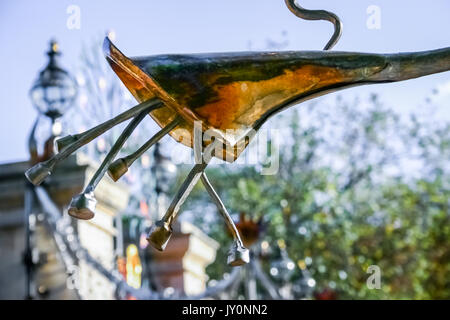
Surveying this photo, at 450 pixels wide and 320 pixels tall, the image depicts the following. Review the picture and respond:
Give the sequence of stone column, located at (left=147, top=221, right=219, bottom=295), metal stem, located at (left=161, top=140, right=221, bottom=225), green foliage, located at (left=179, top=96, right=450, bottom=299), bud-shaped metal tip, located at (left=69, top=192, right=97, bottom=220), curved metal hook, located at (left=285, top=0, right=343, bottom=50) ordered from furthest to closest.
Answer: green foliage, located at (left=179, top=96, right=450, bottom=299), stone column, located at (left=147, top=221, right=219, bottom=295), curved metal hook, located at (left=285, top=0, right=343, bottom=50), metal stem, located at (left=161, top=140, right=221, bottom=225), bud-shaped metal tip, located at (left=69, top=192, right=97, bottom=220)

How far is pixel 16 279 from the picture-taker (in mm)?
6113

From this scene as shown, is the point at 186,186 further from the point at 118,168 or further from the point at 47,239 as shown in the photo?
the point at 47,239

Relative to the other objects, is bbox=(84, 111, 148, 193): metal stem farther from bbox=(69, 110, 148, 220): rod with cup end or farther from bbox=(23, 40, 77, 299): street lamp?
bbox=(23, 40, 77, 299): street lamp

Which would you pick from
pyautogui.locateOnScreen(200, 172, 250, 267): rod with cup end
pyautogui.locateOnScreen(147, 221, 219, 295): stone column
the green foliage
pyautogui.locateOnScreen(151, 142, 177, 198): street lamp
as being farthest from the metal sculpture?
the green foliage

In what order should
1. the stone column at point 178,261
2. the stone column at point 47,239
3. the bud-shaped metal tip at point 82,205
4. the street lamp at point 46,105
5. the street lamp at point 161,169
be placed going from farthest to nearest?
the stone column at point 178,261 → the street lamp at point 161,169 → the stone column at point 47,239 → the street lamp at point 46,105 → the bud-shaped metal tip at point 82,205

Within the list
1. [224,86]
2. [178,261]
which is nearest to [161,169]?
[178,261]

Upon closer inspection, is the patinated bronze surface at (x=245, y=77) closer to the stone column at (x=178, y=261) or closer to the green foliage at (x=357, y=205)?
the stone column at (x=178, y=261)

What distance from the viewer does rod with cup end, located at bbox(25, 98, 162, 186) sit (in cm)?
195

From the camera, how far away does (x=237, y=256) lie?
206cm

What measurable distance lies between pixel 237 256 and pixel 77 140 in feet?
1.52

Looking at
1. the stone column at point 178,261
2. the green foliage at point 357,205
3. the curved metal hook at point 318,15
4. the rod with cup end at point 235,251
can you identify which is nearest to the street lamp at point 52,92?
the stone column at point 178,261

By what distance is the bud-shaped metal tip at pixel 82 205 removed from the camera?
1898 millimetres

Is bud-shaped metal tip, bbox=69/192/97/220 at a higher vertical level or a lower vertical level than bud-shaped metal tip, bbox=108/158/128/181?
lower
